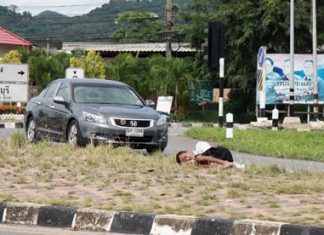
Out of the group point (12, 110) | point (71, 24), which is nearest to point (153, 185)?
point (12, 110)

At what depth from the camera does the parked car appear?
14.4m

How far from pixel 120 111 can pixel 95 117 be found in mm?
522

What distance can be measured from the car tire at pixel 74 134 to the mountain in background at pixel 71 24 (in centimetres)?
5719

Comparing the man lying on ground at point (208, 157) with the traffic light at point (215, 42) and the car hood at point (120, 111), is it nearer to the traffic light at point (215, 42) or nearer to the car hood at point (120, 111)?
the car hood at point (120, 111)

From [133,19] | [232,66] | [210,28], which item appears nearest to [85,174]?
[210,28]

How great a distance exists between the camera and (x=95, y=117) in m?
14.5

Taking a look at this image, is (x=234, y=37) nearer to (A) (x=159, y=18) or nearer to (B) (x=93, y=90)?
(B) (x=93, y=90)

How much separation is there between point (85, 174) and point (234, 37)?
28336mm

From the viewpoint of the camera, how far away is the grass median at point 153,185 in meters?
8.01

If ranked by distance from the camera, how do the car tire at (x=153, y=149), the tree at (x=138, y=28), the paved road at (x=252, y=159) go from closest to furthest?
the paved road at (x=252, y=159) < the car tire at (x=153, y=149) < the tree at (x=138, y=28)

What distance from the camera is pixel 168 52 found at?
1796 inches

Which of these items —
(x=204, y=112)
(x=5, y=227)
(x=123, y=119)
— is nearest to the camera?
(x=5, y=227)

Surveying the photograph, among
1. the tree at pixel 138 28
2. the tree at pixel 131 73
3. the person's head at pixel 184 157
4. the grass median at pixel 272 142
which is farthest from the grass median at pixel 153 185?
the tree at pixel 138 28

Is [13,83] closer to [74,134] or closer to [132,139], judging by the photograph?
[74,134]
